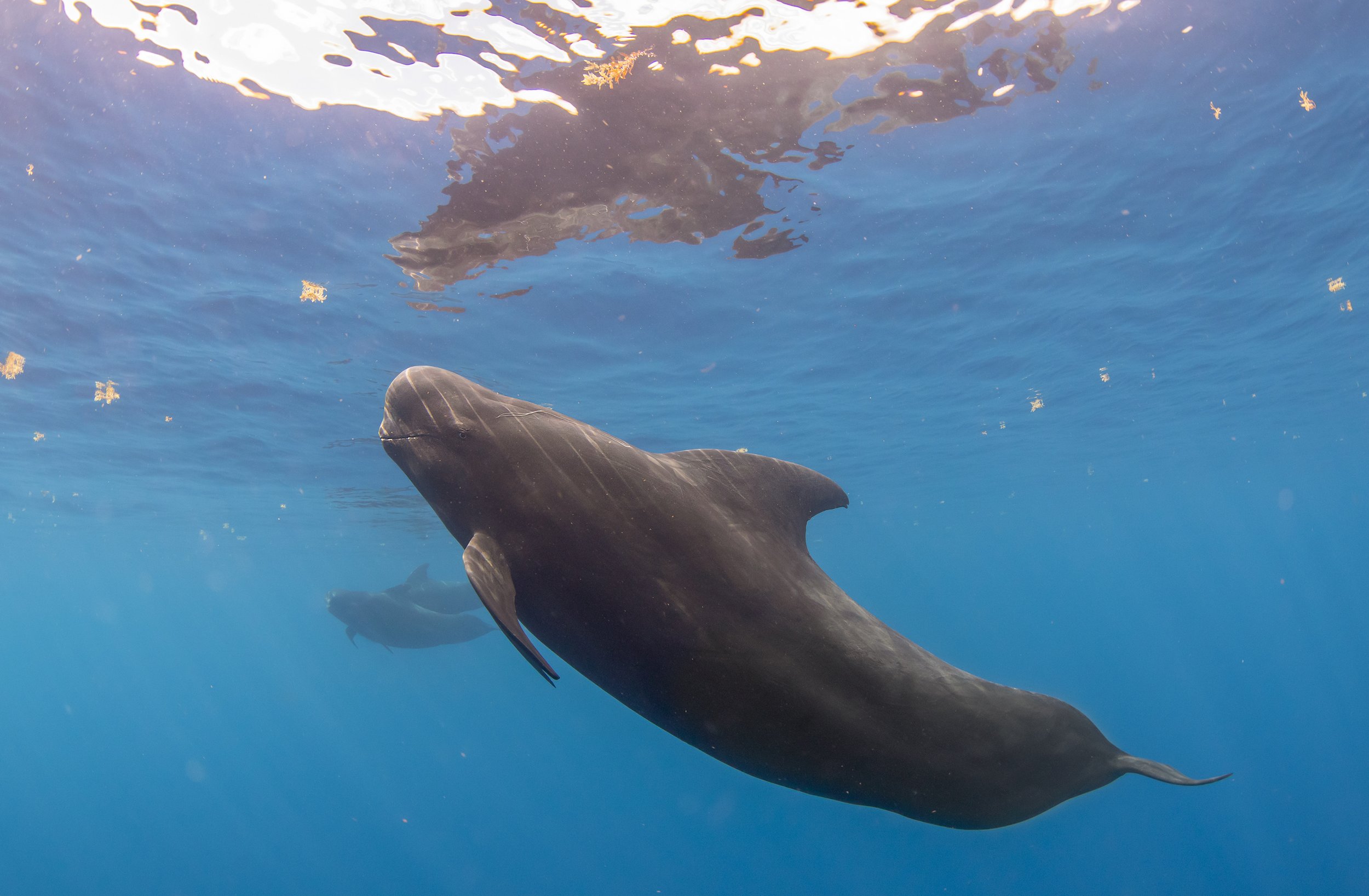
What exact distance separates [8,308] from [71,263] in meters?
2.94

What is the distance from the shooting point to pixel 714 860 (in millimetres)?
35531

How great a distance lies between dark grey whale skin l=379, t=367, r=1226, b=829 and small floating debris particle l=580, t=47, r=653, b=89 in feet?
19.5

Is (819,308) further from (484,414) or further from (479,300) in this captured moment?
(484,414)

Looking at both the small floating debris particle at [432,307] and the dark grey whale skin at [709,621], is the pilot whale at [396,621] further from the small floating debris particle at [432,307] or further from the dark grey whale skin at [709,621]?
the dark grey whale skin at [709,621]

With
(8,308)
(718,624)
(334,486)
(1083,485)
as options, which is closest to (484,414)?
(718,624)

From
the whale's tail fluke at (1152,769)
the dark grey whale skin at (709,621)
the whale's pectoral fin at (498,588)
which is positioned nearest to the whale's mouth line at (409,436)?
the dark grey whale skin at (709,621)

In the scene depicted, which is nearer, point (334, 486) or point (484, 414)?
point (484, 414)

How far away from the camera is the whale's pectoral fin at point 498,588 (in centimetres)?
272

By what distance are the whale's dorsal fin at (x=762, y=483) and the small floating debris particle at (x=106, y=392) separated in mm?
19609

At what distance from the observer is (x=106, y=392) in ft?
59.3

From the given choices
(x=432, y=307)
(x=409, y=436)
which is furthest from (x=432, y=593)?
(x=409, y=436)

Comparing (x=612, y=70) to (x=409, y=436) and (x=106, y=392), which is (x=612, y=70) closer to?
(x=409, y=436)

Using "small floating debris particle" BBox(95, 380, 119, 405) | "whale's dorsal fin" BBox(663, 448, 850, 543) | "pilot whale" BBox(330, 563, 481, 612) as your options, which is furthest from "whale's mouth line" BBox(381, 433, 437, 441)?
"pilot whale" BBox(330, 563, 481, 612)

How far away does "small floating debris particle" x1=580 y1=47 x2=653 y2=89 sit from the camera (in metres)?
8.16
